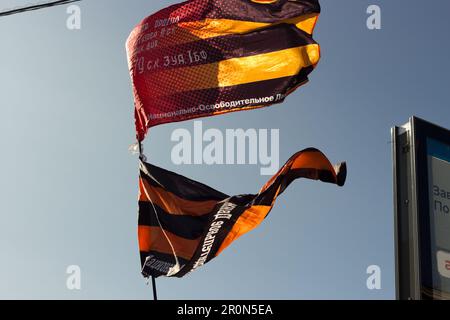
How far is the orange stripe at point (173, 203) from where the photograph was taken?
13.8 metres

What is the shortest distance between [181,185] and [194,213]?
2.08 ft

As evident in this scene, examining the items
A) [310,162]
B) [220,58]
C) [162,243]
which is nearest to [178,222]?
[162,243]

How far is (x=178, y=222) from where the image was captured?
45.4ft

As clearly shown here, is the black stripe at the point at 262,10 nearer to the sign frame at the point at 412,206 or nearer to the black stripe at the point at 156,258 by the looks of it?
the black stripe at the point at 156,258

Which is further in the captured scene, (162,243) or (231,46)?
(231,46)

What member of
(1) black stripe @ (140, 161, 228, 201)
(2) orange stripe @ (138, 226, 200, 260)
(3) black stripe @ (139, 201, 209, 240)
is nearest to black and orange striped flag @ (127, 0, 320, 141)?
(1) black stripe @ (140, 161, 228, 201)

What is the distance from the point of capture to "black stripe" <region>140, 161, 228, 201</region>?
13859mm

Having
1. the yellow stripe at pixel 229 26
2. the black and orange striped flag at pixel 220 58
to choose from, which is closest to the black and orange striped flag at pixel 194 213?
the black and orange striped flag at pixel 220 58

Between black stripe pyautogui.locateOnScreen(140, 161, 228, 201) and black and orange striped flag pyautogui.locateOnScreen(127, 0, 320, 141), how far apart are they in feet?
4.67

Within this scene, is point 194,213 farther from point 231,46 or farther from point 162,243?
point 231,46

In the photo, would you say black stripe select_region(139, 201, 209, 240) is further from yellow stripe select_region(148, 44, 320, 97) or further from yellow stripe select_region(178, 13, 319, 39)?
yellow stripe select_region(178, 13, 319, 39)

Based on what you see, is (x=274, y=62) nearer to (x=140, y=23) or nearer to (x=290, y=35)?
(x=290, y=35)
